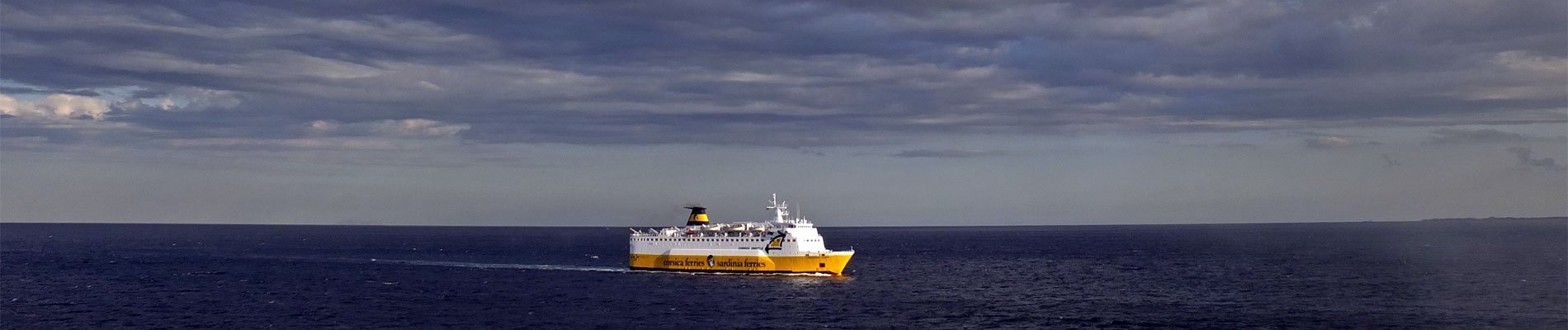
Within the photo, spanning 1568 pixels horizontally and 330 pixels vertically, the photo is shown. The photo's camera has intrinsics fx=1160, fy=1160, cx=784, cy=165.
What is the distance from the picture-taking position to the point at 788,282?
110875mm

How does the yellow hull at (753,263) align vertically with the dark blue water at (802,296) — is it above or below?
above

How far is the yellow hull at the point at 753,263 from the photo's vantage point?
11875 centimetres

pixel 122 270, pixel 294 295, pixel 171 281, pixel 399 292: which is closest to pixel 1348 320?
pixel 399 292

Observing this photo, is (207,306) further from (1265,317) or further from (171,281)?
(1265,317)

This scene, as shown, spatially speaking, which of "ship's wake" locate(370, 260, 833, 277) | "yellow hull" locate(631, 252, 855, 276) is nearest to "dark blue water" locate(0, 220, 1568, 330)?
"ship's wake" locate(370, 260, 833, 277)

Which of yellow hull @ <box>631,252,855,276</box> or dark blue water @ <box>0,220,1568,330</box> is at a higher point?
yellow hull @ <box>631,252,855,276</box>

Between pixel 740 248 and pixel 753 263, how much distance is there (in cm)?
267

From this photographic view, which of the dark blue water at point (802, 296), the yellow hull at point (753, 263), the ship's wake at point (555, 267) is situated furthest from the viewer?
the ship's wake at point (555, 267)

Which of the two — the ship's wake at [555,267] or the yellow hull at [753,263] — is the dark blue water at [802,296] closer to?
the ship's wake at [555,267]

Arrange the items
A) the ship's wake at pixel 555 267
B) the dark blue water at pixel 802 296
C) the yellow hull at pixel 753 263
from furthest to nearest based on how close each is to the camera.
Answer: the ship's wake at pixel 555 267 → the yellow hull at pixel 753 263 → the dark blue water at pixel 802 296

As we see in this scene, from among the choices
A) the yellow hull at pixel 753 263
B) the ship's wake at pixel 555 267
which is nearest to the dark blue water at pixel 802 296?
the ship's wake at pixel 555 267

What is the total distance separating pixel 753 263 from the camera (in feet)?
396

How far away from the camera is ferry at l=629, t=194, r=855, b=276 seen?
4680 inches

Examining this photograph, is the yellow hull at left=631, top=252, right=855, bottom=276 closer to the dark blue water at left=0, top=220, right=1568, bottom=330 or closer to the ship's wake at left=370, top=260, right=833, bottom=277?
the ship's wake at left=370, top=260, right=833, bottom=277
